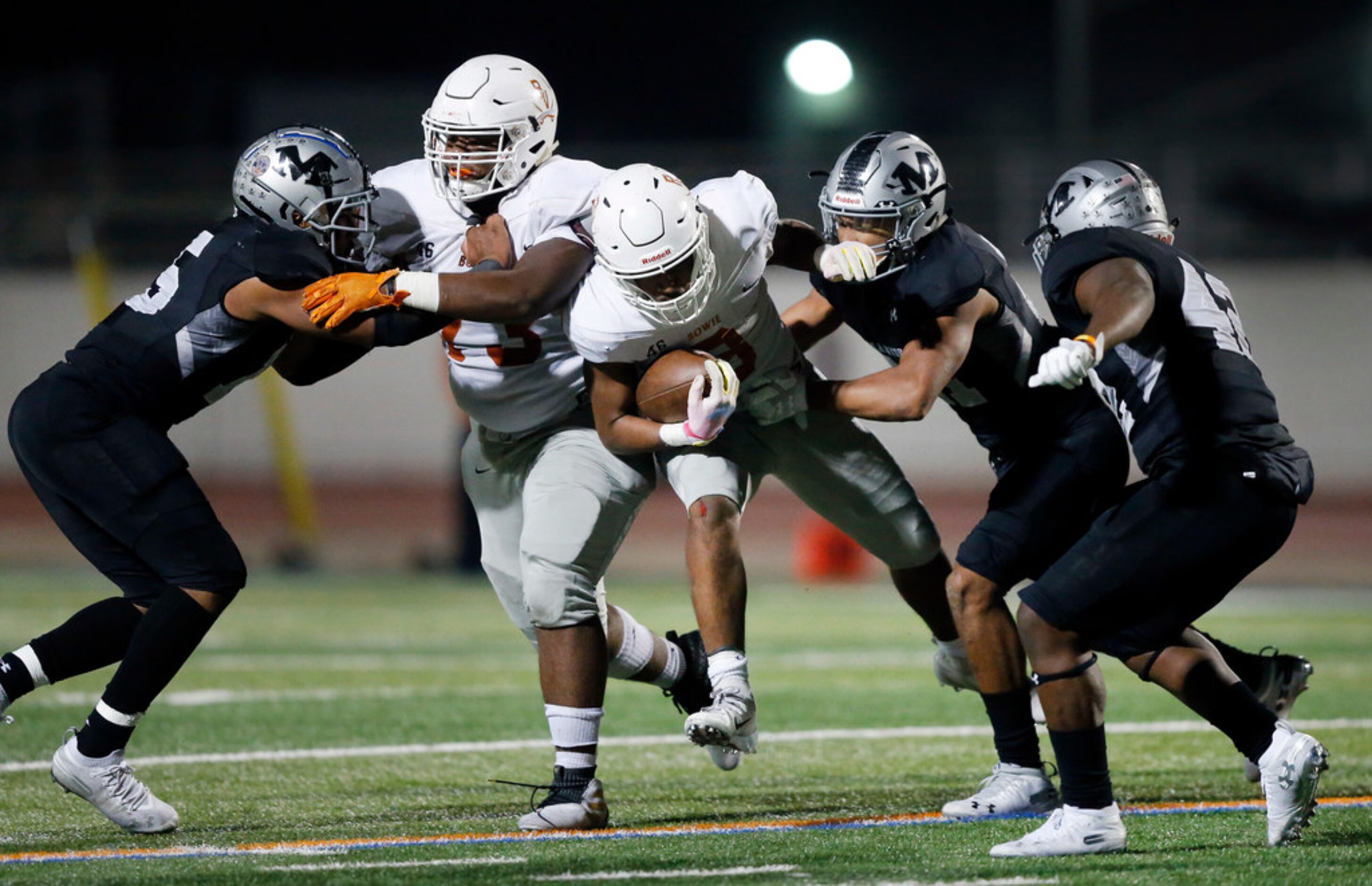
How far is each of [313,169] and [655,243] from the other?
0.95m

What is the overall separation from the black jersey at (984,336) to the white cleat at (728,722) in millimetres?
955

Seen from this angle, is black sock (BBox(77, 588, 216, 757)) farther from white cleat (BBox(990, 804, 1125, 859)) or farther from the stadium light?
the stadium light

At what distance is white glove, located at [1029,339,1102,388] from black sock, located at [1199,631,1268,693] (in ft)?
5.41

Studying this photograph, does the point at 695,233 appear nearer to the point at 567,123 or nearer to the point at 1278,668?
the point at 1278,668

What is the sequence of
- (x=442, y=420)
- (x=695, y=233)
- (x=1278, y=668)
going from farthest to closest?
(x=442, y=420) → (x=1278, y=668) → (x=695, y=233)

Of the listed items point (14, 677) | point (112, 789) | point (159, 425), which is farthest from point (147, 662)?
point (159, 425)

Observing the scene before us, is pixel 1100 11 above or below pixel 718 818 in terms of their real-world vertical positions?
above

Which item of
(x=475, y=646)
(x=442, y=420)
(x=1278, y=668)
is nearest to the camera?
(x=1278, y=668)

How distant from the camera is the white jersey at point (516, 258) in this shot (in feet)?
15.0

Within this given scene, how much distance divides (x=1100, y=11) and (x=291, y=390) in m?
12.5

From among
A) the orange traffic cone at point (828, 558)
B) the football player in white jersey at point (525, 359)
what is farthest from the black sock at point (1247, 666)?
the orange traffic cone at point (828, 558)

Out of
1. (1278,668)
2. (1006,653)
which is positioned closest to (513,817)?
(1006,653)

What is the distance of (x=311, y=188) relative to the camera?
172 inches

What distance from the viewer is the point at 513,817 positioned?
447 cm
